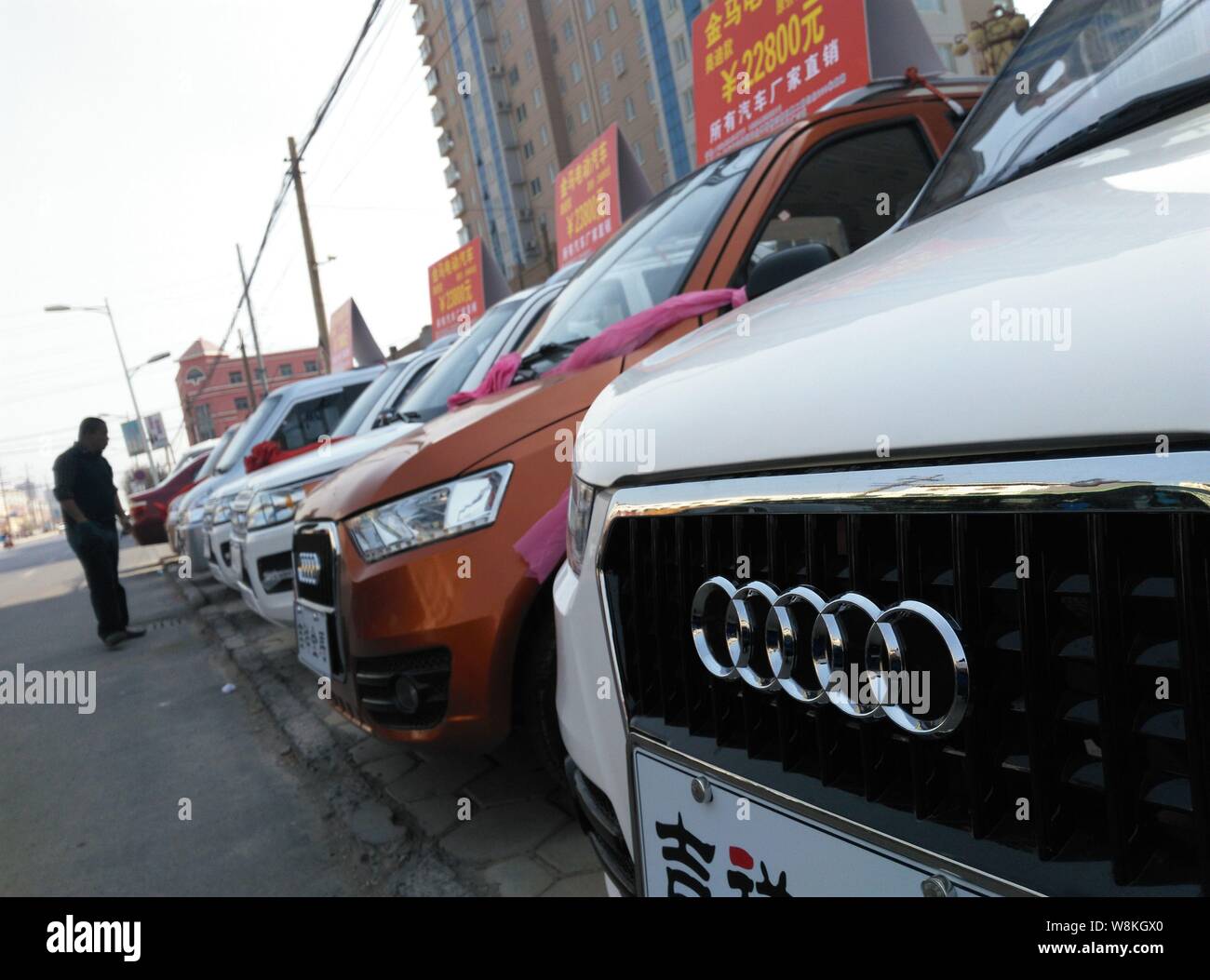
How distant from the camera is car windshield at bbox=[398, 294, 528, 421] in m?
4.25

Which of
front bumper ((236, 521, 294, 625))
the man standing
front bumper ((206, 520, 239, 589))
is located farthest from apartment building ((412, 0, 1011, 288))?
front bumper ((236, 521, 294, 625))

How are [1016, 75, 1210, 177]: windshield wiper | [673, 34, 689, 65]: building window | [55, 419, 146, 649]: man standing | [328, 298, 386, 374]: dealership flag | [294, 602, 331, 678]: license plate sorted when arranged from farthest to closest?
[673, 34, 689, 65]: building window, [328, 298, 386, 374]: dealership flag, [55, 419, 146, 649]: man standing, [294, 602, 331, 678]: license plate, [1016, 75, 1210, 177]: windshield wiper

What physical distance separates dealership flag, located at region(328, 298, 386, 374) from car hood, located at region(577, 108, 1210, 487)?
45.2ft

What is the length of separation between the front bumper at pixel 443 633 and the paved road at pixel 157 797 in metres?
0.57

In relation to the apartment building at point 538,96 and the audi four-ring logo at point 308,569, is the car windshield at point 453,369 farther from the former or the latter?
the apartment building at point 538,96

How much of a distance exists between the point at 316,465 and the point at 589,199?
7.60 meters

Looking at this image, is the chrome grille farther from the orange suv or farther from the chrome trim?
the orange suv

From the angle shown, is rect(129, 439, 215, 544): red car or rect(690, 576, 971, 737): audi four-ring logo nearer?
rect(690, 576, 971, 737): audi four-ring logo

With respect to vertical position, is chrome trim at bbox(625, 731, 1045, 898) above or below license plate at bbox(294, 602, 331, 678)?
above

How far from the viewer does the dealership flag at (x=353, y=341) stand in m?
15.7

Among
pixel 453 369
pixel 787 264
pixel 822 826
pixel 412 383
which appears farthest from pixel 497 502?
pixel 412 383

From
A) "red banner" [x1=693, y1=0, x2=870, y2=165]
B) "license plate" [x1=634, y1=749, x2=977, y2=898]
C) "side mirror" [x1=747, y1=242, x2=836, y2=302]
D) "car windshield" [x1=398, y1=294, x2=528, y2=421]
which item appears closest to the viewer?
"license plate" [x1=634, y1=749, x2=977, y2=898]
